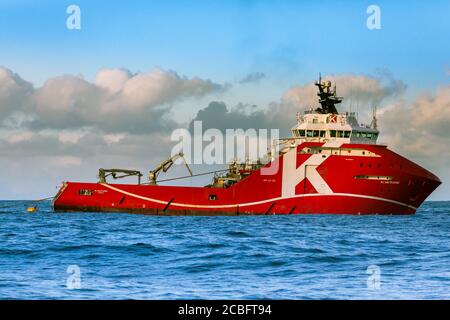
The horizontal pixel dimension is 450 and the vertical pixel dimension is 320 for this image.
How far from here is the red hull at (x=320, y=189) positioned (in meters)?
54.6

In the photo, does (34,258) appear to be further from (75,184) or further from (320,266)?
(75,184)

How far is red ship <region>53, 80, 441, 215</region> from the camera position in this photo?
179 ft

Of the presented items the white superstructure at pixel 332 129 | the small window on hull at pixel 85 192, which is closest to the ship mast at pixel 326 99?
A: the white superstructure at pixel 332 129

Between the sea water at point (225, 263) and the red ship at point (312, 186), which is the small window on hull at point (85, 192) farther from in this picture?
the sea water at point (225, 263)

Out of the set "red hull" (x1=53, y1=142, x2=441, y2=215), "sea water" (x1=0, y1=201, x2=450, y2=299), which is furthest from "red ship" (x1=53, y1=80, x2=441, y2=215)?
"sea water" (x1=0, y1=201, x2=450, y2=299)

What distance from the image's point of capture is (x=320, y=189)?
5488 centimetres

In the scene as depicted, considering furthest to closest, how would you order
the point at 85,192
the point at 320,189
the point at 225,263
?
the point at 85,192 < the point at 320,189 < the point at 225,263

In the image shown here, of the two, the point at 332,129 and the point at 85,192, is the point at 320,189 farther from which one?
the point at 85,192

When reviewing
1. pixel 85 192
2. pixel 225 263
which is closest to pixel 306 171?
pixel 85 192

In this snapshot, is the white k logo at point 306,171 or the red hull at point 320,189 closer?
the red hull at point 320,189

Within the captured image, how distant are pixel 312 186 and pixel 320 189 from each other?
720 mm

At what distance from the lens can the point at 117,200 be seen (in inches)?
2304

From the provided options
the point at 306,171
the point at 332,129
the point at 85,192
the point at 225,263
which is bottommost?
the point at 225,263

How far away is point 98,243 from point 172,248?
13.1 ft
